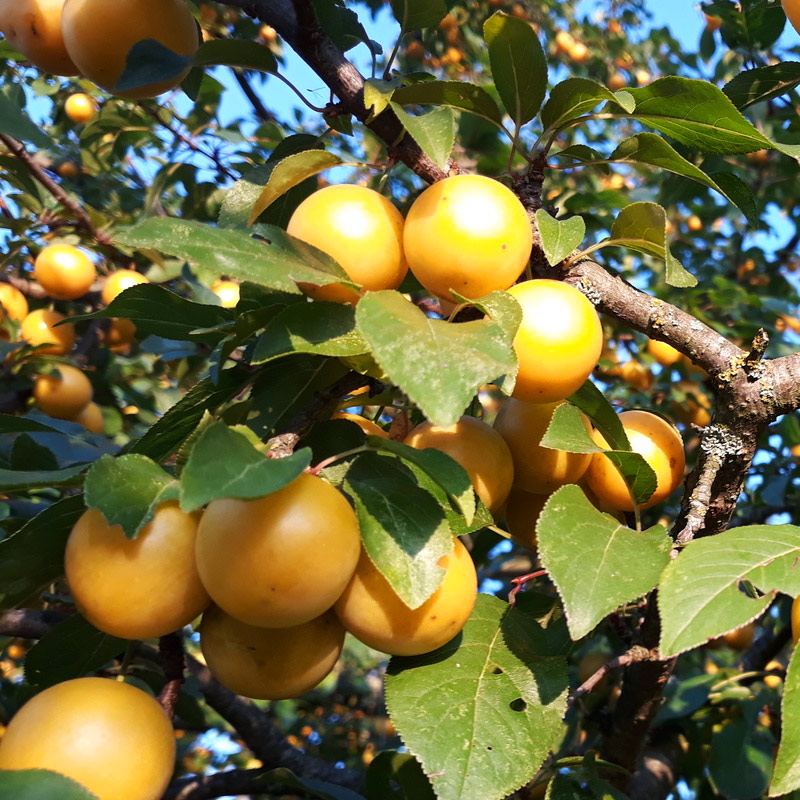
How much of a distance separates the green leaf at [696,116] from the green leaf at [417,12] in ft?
1.06

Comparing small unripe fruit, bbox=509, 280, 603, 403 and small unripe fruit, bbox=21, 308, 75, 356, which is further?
small unripe fruit, bbox=21, 308, 75, 356

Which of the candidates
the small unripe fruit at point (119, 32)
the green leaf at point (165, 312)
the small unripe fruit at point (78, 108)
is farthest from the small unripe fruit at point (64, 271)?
the green leaf at point (165, 312)

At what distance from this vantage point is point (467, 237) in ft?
2.34

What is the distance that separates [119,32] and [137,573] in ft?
2.07

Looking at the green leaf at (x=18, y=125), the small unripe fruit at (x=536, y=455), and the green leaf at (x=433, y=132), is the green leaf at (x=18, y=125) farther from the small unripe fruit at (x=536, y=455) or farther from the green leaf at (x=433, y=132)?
the small unripe fruit at (x=536, y=455)

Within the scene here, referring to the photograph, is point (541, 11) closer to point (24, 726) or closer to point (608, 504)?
point (608, 504)

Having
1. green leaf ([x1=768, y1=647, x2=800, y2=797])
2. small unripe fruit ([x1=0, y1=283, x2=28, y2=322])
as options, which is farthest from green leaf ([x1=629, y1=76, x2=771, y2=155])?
small unripe fruit ([x1=0, y1=283, x2=28, y2=322])

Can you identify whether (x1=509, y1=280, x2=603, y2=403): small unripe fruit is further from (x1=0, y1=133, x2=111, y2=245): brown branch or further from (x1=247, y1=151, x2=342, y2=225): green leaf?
(x1=0, y1=133, x2=111, y2=245): brown branch

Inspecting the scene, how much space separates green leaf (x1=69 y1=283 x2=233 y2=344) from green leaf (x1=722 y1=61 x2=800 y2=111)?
0.89 metres

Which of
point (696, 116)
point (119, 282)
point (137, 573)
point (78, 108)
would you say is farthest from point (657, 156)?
point (78, 108)

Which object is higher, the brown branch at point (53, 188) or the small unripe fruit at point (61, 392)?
the brown branch at point (53, 188)

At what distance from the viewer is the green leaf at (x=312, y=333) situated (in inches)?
25.6

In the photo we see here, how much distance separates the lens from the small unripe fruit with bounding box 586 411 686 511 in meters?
0.89

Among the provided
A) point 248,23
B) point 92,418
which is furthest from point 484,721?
point 92,418
